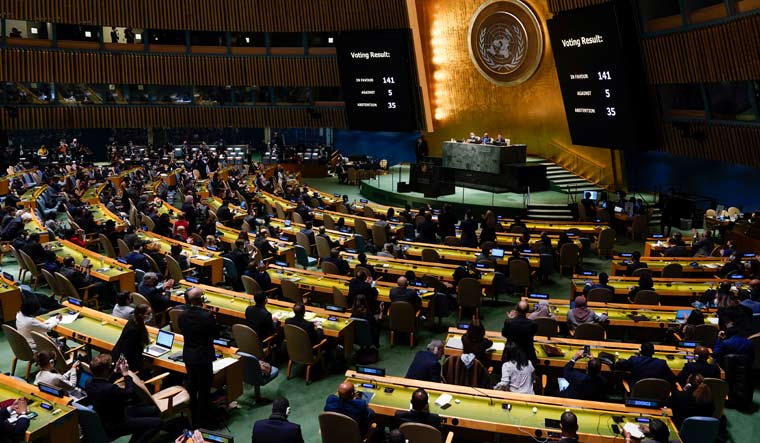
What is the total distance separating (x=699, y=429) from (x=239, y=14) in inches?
1176

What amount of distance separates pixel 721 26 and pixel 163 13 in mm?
24691

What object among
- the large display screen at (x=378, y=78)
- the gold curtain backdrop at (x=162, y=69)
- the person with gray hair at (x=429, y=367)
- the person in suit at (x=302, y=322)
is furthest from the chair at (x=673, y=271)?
the gold curtain backdrop at (x=162, y=69)

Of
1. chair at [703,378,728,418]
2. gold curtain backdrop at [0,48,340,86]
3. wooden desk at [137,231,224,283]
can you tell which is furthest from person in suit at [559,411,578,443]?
gold curtain backdrop at [0,48,340,86]

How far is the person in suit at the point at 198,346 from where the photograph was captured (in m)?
7.12

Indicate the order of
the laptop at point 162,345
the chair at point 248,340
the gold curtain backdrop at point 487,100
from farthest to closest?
the gold curtain backdrop at point 487,100, the chair at point 248,340, the laptop at point 162,345

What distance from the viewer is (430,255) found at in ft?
45.1

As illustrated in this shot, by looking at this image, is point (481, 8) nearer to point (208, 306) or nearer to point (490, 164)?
point (490, 164)

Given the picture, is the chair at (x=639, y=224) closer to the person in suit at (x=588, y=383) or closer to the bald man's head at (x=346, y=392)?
the person in suit at (x=588, y=383)

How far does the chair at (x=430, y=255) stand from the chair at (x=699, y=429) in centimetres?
772

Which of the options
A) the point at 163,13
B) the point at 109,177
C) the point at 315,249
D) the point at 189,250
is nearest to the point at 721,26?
the point at 315,249

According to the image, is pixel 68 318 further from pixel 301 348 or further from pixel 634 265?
pixel 634 265

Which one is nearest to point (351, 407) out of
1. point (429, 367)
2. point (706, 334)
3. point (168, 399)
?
point (429, 367)

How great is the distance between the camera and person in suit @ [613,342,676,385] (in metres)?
7.48

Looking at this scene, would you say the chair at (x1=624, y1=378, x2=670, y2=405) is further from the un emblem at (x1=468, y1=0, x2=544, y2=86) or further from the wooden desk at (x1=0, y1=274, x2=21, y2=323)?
the un emblem at (x1=468, y1=0, x2=544, y2=86)
